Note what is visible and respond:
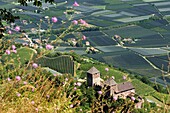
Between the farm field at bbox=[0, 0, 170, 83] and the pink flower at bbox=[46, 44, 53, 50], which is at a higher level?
the pink flower at bbox=[46, 44, 53, 50]

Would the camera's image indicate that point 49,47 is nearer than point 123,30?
Yes

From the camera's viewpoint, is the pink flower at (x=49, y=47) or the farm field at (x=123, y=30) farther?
the farm field at (x=123, y=30)

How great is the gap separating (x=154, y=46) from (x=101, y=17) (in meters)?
24.5

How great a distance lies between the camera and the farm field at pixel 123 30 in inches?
2067

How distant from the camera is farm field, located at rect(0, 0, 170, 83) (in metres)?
52.5

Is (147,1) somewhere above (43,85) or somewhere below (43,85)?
below

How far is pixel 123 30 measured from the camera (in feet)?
240

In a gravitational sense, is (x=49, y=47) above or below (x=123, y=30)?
above

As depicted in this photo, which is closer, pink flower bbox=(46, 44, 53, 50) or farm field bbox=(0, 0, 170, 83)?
pink flower bbox=(46, 44, 53, 50)

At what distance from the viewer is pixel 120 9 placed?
299ft

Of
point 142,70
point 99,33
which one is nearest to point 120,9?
point 99,33

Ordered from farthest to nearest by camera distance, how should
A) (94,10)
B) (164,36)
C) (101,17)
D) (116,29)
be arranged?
(94,10) → (101,17) → (116,29) → (164,36)

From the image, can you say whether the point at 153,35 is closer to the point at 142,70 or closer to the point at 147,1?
the point at 142,70

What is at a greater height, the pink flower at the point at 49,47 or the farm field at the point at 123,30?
the pink flower at the point at 49,47
